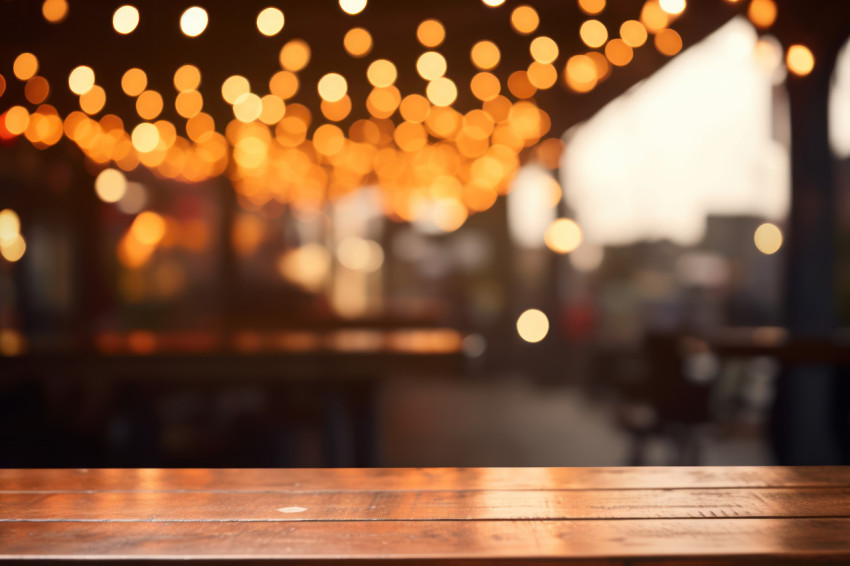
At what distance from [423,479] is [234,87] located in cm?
443

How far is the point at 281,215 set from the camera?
9953mm

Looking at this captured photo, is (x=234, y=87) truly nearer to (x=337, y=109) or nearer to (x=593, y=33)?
(x=337, y=109)

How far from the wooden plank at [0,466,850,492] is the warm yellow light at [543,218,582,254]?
671 centimetres

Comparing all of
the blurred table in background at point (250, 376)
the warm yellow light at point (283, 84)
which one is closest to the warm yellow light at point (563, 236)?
the warm yellow light at point (283, 84)

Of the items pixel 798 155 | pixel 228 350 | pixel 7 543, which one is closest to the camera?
pixel 7 543

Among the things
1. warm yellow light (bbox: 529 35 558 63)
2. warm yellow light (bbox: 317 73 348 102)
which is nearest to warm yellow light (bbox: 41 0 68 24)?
warm yellow light (bbox: 317 73 348 102)

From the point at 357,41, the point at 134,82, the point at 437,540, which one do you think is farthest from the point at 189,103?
the point at 437,540

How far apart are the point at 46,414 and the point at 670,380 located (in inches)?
121

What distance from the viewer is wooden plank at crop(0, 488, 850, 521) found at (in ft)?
3.43

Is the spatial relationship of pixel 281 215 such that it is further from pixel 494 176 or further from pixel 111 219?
pixel 494 176

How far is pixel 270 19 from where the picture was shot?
3.40 meters

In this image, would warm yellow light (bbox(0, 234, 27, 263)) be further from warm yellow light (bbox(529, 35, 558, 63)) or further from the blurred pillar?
the blurred pillar

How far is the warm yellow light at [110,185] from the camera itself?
721 centimetres

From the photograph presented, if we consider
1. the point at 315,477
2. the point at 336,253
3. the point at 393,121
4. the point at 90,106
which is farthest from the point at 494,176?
the point at 315,477
